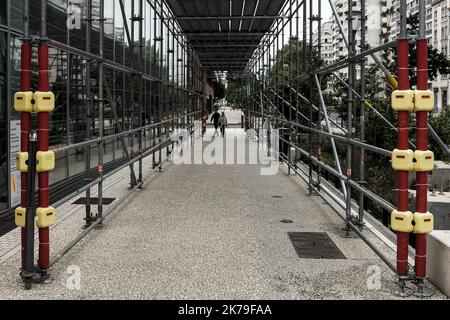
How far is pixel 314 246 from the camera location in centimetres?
600

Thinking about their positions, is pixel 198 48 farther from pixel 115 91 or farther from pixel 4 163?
pixel 4 163

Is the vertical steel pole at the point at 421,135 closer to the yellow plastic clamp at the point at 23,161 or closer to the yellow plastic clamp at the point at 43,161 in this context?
the yellow plastic clamp at the point at 43,161

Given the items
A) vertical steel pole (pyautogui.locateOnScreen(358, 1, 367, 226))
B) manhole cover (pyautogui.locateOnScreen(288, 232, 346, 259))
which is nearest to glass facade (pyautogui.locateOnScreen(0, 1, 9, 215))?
manhole cover (pyautogui.locateOnScreen(288, 232, 346, 259))

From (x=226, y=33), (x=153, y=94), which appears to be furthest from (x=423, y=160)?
(x=226, y=33)

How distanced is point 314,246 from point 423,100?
226cm

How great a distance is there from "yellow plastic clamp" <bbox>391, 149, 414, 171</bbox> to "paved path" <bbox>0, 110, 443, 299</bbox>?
0.99m

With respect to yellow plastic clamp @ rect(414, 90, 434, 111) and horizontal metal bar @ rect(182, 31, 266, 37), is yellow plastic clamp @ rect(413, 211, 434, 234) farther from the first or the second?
horizontal metal bar @ rect(182, 31, 266, 37)

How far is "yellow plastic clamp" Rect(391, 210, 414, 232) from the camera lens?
172 inches

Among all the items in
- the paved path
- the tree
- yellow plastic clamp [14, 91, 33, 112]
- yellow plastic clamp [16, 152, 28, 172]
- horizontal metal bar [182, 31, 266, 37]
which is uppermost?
horizontal metal bar [182, 31, 266, 37]

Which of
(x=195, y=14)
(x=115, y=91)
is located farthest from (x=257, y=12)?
(x=115, y=91)

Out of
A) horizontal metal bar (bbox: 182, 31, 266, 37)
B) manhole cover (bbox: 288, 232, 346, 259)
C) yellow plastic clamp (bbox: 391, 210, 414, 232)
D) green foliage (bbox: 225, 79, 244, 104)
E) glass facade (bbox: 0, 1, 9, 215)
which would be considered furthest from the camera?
green foliage (bbox: 225, 79, 244, 104)

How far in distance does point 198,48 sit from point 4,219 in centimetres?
2137

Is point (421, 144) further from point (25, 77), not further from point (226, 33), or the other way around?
point (226, 33)
